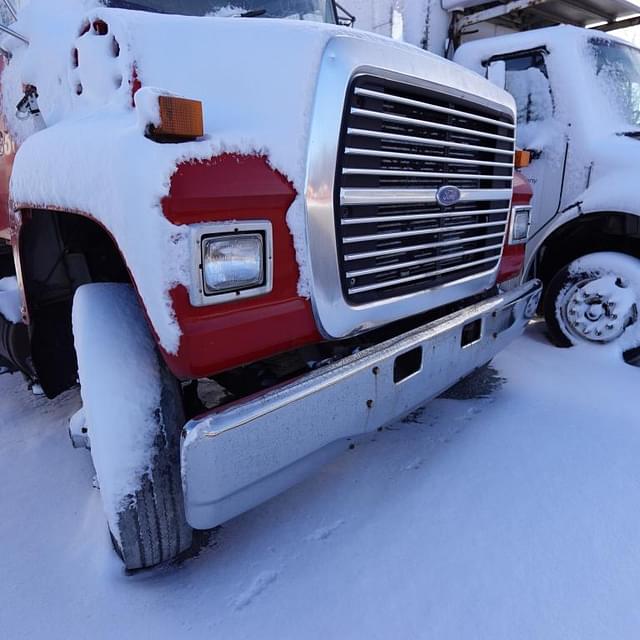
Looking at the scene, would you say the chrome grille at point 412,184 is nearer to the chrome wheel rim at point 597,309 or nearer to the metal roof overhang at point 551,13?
the chrome wheel rim at point 597,309

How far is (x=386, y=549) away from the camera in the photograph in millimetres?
1952

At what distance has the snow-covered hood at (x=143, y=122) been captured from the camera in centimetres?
143

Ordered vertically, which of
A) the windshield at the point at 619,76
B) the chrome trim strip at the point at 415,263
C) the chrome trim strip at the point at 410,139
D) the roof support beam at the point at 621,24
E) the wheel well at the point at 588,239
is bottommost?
the wheel well at the point at 588,239

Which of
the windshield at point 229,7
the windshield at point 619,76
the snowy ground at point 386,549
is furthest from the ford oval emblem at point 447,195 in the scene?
the windshield at point 619,76

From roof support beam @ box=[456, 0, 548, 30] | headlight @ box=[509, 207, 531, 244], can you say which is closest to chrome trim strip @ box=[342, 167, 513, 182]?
headlight @ box=[509, 207, 531, 244]

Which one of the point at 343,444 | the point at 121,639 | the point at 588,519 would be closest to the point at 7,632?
the point at 121,639

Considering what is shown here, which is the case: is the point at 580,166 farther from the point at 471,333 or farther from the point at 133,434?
the point at 133,434

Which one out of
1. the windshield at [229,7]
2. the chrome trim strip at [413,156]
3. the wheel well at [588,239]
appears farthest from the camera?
the wheel well at [588,239]

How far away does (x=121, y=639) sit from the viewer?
1.60m

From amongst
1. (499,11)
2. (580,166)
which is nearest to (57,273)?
(580,166)

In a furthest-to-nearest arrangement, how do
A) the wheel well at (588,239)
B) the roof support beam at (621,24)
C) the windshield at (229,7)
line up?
the roof support beam at (621,24) < the wheel well at (588,239) < the windshield at (229,7)

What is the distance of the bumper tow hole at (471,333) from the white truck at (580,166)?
1665 mm

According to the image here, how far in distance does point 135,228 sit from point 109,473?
789mm

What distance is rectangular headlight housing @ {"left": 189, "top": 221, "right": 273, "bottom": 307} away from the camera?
57.6 inches
